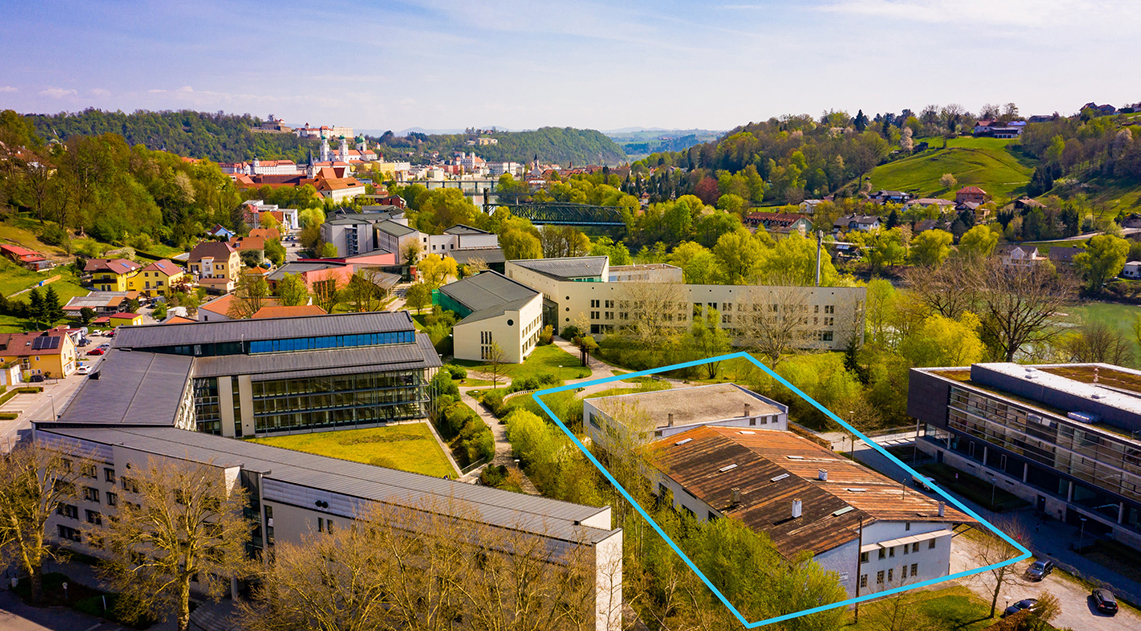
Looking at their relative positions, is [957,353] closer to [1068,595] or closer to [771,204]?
[1068,595]

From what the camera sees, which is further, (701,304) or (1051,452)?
(701,304)

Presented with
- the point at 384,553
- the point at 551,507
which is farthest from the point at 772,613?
the point at 384,553

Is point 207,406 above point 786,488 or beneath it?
beneath

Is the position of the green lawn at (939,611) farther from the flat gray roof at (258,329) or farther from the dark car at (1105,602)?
the flat gray roof at (258,329)

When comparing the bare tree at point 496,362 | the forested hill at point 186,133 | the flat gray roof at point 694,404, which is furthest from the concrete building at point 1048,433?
the forested hill at point 186,133

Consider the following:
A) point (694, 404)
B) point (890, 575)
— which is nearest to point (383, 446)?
point (694, 404)

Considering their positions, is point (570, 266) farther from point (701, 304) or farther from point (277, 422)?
point (277, 422)

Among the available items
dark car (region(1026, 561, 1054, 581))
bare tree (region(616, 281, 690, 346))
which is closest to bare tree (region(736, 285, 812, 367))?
bare tree (region(616, 281, 690, 346))

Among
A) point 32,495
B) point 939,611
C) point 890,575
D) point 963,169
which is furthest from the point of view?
point 963,169
